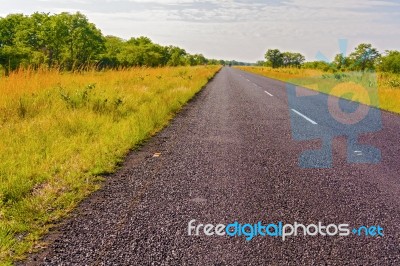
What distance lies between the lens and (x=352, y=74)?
88.2 feet

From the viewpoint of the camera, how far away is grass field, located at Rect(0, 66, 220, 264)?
9.91ft

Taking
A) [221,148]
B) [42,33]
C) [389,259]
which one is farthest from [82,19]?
[389,259]

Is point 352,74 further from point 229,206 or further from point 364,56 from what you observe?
point 364,56

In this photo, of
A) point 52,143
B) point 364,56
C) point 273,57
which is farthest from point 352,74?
point 273,57

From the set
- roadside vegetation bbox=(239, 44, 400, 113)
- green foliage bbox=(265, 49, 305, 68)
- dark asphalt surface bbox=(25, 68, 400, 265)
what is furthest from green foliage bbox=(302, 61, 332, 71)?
dark asphalt surface bbox=(25, 68, 400, 265)

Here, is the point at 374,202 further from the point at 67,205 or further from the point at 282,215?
the point at 67,205

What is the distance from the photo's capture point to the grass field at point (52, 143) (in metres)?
3.02

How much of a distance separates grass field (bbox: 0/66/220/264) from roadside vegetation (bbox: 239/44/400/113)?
31.3 feet

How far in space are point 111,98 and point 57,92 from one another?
5.37 feet

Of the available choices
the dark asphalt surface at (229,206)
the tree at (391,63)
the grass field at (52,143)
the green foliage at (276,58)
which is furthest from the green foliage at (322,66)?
the dark asphalt surface at (229,206)

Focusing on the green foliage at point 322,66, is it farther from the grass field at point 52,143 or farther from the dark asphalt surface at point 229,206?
the dark asphalt surface at point 229,206

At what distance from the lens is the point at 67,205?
10.9 ft

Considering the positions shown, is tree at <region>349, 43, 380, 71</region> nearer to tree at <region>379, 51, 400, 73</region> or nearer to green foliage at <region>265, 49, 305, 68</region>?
tree at <region>379, 51, 400, 73</region>

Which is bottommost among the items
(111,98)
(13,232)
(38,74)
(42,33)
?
(13,232)
